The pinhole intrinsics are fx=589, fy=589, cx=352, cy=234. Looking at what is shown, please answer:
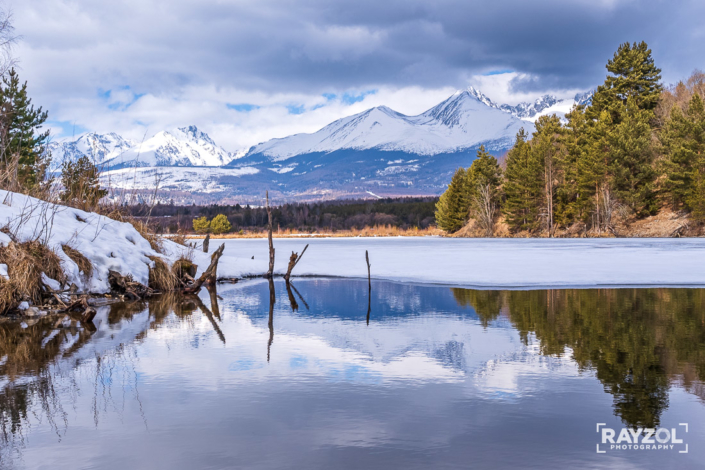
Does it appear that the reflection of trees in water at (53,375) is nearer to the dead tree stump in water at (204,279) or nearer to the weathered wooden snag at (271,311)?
the weathered wooden snag at (271,311)

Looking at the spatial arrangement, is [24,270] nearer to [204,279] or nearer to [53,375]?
[204,279]

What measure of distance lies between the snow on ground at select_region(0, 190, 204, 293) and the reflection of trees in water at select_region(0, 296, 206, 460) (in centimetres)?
312

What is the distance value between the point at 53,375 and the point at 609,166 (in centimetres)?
5567

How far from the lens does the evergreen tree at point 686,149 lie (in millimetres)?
48969

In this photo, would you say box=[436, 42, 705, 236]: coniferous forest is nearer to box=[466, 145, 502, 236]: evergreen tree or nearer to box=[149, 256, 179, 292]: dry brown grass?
box=[466, 145, 502, 236]: evergreen tree

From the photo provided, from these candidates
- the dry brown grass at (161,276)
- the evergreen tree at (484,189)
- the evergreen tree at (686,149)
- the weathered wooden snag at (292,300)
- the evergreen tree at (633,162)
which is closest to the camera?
the weathered wooden snag at (292,300)

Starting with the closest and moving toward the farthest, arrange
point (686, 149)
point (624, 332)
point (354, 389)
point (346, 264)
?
point (354, 389) → point (624, 332) → point (346, 264) → point (686, 149)

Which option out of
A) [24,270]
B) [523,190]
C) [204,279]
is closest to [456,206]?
[523,190]

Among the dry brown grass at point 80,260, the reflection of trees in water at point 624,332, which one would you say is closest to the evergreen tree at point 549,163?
the reflection of trees in water at point 624,332

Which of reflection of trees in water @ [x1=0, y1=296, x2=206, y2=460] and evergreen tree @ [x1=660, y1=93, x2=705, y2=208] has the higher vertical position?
evergreen tree @ [x1=660, y1=93, x2=705, y2=208]

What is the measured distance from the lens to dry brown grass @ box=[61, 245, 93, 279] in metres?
15.7

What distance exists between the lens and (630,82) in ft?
199

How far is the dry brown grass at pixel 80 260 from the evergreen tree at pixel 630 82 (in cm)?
5728

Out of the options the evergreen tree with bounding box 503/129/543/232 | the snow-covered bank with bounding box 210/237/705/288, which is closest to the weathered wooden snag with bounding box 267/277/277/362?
the snow-covered bank with bounding box 210/237/705/288
